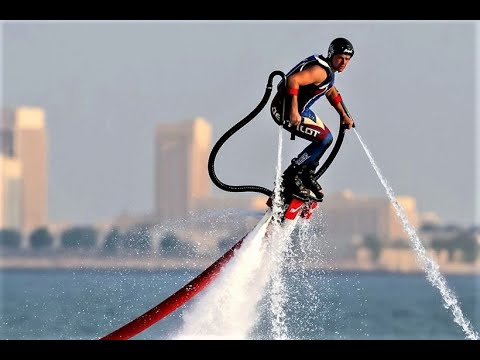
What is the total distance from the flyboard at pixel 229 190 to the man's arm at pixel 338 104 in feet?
0.38

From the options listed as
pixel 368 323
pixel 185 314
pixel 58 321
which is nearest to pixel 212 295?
pixel 185 314

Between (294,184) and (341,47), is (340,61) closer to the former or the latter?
(341,47)

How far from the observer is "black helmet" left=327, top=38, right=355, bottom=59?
17.5 meters

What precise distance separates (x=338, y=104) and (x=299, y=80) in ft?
3.57

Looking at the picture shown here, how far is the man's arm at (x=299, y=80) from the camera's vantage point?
1736 centimetres

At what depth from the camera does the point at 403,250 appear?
89688mm

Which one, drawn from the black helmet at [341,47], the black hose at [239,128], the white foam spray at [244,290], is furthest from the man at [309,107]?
the white foam spray at [244,290]

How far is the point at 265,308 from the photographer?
18844mm

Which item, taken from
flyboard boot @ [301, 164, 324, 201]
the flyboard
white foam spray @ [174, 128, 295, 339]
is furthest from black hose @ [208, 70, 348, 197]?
white foam spray @ [174, 128, 295, 339]

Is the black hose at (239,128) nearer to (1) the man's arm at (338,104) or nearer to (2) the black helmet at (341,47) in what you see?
(1) the man's arm at (338,104)

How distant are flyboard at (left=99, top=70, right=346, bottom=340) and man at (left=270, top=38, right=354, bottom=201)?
0.14 m

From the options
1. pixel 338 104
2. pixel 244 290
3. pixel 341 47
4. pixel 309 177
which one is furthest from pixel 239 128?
pixel 244 290

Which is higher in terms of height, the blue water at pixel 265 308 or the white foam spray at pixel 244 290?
the white foam spray at pixel 244 290

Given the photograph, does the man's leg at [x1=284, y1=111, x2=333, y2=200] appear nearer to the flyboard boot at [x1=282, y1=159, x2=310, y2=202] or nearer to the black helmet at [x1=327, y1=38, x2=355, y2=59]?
the flyboard boot at [x1=282, y1=159, x2=310, y2=202]
